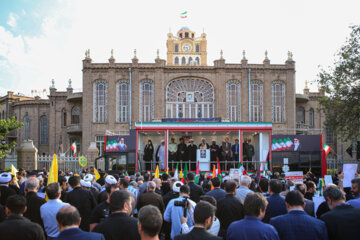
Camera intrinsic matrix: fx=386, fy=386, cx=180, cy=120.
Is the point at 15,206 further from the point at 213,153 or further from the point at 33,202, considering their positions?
the point at 213,153

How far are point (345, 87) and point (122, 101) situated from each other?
71.4 feet

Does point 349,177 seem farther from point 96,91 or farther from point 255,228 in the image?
point 96,91

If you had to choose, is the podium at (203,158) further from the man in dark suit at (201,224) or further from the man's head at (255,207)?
the man in dark suit at (201,224)

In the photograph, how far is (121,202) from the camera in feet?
15.8

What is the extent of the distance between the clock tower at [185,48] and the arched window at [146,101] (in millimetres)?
36594

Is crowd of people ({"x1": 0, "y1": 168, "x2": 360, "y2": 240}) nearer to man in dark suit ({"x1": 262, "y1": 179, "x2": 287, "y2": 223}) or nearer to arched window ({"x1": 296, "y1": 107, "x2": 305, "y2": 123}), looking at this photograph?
man in dark suit ({"x1": 262, "y1": 179, "x2": 287, "y2": 223})

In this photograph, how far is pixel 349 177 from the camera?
389 inches

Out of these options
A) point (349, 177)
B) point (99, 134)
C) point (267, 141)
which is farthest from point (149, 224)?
point (99, 134)

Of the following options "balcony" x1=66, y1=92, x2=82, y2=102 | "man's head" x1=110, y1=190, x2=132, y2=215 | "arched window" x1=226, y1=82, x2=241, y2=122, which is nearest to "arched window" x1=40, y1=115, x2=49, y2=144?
"balcony" x1=66, y1=92, x2=82, y2=102

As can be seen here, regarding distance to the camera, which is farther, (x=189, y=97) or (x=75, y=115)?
(x=75, y=115)

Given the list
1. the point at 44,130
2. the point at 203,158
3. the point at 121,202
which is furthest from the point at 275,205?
the point at 44,130

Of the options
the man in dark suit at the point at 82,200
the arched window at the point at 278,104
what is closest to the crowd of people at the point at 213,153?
the man in dark suit at the point at 82,200

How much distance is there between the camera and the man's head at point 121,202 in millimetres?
4801

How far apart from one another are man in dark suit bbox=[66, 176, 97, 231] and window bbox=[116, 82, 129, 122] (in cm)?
3048
